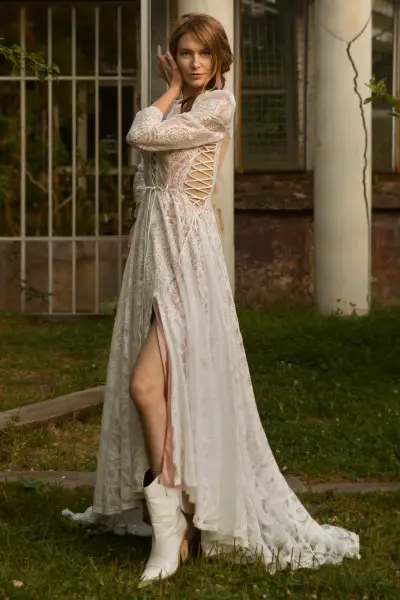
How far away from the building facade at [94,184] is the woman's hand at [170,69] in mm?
5898

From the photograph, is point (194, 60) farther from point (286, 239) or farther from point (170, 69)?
point (286, 239)

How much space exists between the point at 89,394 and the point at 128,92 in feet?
13.1

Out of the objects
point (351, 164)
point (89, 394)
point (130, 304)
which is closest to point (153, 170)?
point (130, 304)

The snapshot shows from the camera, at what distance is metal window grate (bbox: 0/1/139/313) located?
10.7m

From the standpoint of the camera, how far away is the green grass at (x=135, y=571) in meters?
4.25

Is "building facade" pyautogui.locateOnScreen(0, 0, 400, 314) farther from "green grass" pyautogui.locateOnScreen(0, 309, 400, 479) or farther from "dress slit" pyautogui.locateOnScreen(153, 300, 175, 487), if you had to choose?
"dress slit" pyautogui.locateOnScreen(153, 300, 175, 487)

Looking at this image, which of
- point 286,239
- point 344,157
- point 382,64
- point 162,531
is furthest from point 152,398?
point 382,64

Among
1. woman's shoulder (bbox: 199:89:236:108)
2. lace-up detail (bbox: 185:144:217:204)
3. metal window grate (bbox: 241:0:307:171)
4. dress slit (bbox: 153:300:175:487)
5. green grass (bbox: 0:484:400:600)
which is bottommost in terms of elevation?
green grass (bbox: 0:484:400:600)

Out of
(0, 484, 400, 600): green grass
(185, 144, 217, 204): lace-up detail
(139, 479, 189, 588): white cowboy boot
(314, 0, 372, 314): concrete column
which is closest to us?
(0, 484, 400, 600): green grass

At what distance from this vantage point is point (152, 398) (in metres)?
4.43

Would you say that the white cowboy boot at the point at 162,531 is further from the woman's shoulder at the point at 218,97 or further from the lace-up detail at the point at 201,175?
the woman's shoulder at the point at 218,97

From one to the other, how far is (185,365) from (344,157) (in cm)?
589

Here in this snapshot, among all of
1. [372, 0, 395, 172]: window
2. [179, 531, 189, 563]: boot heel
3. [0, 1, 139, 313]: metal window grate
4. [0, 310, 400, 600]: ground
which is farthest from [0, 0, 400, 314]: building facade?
[179, 531, 189, 563]: boot heel

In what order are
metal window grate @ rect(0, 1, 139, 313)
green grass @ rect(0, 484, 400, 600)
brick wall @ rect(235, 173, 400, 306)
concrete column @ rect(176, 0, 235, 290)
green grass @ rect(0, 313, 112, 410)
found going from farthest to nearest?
brick wall @ rect(235, 173, 400, 306) → metal window grate @ rect(0, 1, 139, 313) → concrete column @ rect(176, 0, 235, 290) → green grass @ rect(0, 313, 112, 410) → green grass @ rect(0, 484, 400, 600)
